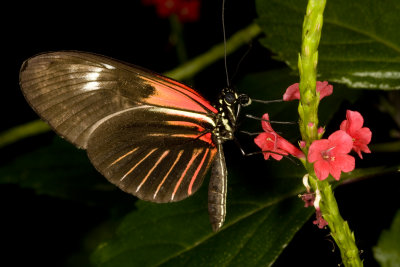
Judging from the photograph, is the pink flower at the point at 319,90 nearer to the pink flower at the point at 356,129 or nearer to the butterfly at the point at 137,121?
the pink flower at the point at 356,129

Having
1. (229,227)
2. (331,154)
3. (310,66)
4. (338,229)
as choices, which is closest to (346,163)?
(331,154)

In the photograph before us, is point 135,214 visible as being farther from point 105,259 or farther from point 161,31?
point 161,31

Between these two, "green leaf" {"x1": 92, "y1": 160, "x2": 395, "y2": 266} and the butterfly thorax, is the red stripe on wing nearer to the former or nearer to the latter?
the butterfly thorax

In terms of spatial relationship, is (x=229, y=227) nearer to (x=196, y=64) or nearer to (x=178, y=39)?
(x=196, y=64)

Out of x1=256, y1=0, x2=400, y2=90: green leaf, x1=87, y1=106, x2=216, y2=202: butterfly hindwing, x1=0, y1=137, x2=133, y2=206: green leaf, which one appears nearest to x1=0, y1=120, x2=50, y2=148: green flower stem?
x1=0, y1=137, x2=133, y2=206: green leaf

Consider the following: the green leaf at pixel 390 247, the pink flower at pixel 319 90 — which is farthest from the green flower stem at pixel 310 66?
the green leaf at pixel 390 247

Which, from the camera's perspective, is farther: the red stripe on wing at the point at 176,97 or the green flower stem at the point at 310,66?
the red stripe on wing at the point at 176,97
